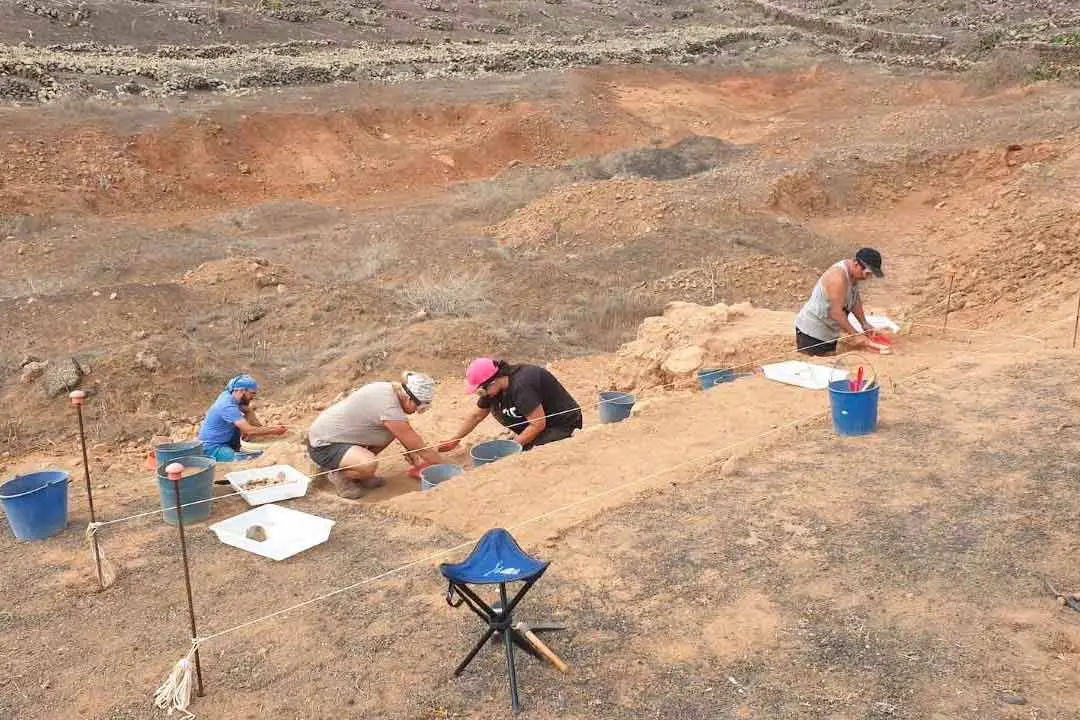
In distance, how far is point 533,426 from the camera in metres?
6.61

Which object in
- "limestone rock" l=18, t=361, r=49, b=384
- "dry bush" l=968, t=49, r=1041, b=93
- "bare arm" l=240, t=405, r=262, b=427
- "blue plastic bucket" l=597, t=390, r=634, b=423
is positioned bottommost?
"blue plastic bucket" l=597, t=390, r=634, b=423

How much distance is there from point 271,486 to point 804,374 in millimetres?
4275

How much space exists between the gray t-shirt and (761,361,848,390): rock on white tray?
122 inches

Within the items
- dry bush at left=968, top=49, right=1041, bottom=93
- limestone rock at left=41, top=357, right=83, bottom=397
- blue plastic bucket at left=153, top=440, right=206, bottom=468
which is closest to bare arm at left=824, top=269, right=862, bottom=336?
blue plastic bucket at left=153, top=440, right=206, bottom=468

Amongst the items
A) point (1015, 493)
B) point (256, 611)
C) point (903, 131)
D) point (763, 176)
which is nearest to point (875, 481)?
point (1015, 493)

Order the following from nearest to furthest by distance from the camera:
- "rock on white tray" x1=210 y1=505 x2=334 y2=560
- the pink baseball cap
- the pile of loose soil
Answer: "rock on white tray" x1=210 y1=505 x2=334 y2=560 < the pink baseball cap < the pile of loose soil

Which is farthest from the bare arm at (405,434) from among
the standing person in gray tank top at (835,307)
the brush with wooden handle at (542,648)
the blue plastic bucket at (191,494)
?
the standing person in gray tank top at (835,307)

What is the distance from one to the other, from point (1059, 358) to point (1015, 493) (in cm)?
259

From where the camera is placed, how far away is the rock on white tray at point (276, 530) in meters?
4.99

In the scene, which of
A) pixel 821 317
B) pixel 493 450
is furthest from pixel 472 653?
pixel 821 317

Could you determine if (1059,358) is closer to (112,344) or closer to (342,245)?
(112,344)

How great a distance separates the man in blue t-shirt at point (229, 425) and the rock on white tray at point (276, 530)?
6.09ft

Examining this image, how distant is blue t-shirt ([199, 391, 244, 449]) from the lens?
285 inches

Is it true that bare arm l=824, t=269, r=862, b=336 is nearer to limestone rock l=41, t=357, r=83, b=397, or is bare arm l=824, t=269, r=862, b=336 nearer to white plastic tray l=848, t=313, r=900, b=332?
white plastic tray l=848, t=313, r=900, b=332
